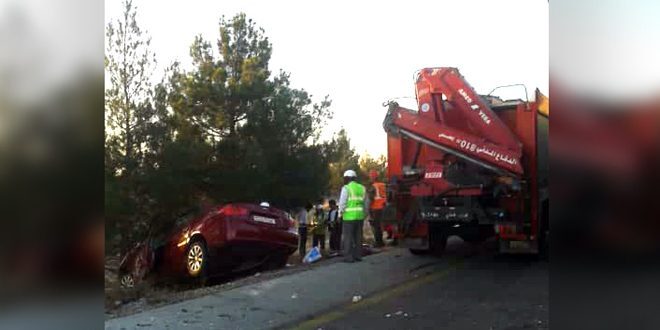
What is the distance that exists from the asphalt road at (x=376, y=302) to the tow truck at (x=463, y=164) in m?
0.72

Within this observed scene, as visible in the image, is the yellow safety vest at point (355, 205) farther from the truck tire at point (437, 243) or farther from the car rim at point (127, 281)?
the car rim at point (127, 281)

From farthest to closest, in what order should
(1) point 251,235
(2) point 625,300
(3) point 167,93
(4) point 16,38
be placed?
(3) point 167,93
(1) point 251,235
(4) point 16,38
(2) point 625,300

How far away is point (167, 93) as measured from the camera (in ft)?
38.7

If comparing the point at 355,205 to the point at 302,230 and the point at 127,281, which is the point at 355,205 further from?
the point at 127,281

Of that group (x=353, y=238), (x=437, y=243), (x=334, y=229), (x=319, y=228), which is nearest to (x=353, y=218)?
(x=353, y=238)

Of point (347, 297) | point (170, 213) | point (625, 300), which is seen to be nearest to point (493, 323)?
point (347, 297)

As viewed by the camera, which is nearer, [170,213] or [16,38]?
[16,38]

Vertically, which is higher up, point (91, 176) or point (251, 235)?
point (91, 176)

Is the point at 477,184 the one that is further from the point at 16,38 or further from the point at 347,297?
the point at 16,38

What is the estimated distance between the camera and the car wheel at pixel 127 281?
8.59m

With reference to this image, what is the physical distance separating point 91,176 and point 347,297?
5.20m

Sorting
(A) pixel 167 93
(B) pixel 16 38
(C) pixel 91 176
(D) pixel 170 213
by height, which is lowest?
(D) pixel 170 213

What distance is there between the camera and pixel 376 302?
6.60 m

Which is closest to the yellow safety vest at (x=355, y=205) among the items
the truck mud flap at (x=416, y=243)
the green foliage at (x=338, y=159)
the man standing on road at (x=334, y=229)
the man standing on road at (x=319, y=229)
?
the truck mud flap at (x=416, y=243)
